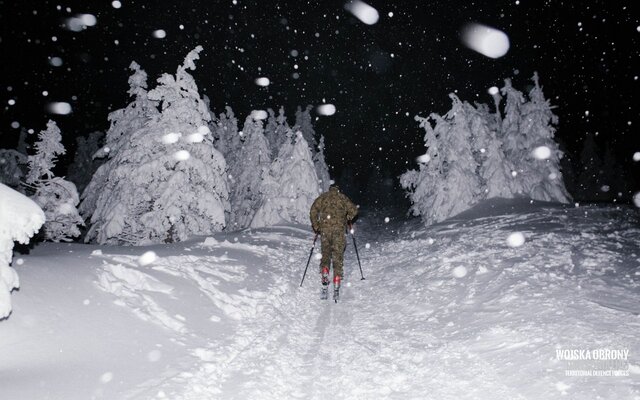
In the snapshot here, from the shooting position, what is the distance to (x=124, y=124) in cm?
2588

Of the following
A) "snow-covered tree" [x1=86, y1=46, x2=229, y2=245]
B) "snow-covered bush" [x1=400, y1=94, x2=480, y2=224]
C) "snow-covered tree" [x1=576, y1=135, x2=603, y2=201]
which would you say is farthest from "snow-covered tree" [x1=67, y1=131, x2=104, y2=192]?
"snow-covered tree" [x1=576, y1=135, x2=603, y2=201]

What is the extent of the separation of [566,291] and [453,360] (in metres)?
3.70

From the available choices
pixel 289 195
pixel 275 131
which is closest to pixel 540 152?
pixel 289 195

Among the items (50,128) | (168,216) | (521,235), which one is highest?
→ (50,128)

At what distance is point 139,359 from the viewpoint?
540cm

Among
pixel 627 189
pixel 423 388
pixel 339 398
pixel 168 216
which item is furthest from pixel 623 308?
pixel 627 189

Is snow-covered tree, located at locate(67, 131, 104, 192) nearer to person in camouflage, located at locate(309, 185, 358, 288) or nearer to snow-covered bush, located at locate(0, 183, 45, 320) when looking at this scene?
person in camouflage, located at locate(309, 185, 358, 288)

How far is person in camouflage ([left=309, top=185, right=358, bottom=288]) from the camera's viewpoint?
34.5 feet

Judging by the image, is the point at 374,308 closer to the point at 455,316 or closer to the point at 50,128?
the point at 455,316

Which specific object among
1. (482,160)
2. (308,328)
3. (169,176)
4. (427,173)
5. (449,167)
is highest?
(482,160)

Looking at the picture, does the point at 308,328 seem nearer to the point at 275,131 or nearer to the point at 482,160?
the point at 482,160

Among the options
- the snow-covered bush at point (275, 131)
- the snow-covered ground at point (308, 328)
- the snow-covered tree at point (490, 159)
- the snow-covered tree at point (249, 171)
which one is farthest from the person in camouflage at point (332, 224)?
the snow-covered bush at point (275, 131)

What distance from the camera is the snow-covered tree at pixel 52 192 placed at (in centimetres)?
1919

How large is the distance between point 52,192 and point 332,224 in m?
16.6
